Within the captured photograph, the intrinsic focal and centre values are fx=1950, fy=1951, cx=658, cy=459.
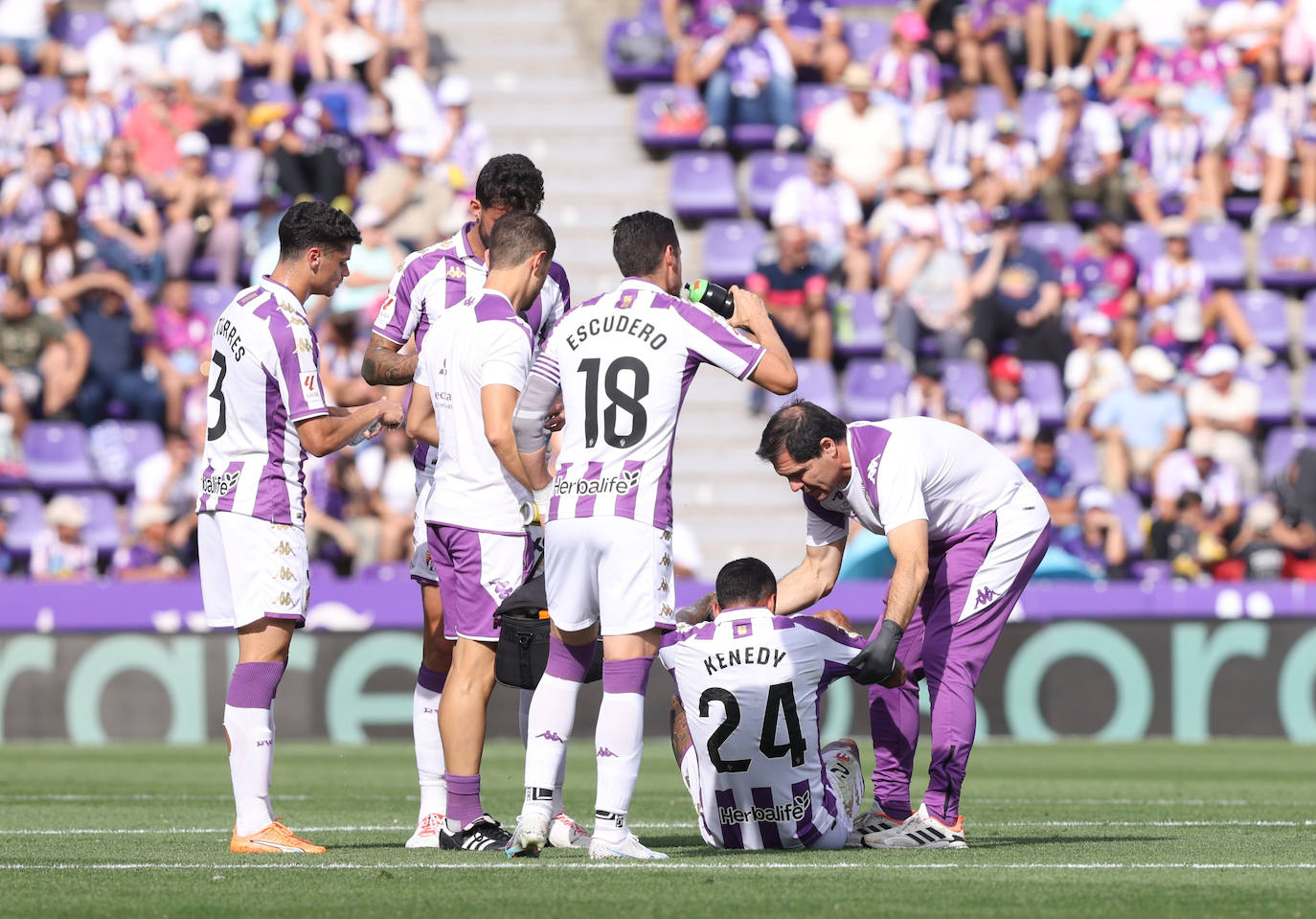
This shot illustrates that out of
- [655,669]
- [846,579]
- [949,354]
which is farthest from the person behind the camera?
[949,354]

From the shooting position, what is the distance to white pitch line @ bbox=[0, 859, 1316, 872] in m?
6.91

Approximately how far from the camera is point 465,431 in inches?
308

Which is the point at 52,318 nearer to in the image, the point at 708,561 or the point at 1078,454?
the point at 708,561

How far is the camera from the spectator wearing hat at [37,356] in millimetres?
18203

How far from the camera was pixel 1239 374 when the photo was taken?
1959 cm

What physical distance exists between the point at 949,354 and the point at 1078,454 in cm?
162

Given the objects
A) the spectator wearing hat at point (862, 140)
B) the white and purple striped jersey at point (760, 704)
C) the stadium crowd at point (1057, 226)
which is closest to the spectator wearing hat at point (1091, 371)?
the stadium crowd at point (1057, 226)

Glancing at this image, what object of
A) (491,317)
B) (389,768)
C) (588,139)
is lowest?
(389,768)

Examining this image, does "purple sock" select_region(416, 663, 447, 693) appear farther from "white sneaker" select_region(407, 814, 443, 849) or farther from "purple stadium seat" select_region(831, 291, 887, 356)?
"purple stadium seat" select_region(831, 291, 887, 356)

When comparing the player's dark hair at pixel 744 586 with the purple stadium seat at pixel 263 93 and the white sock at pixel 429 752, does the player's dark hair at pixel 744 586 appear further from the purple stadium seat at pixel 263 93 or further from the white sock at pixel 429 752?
the purple stadium seat at pixel 263 93

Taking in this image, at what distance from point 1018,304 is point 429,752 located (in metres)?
12.7

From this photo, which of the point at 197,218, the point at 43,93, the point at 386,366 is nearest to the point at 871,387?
the point at 197,218

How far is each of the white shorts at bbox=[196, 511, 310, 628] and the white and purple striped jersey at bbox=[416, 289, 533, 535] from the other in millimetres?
606

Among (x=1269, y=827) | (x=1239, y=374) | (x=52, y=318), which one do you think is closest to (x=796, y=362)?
(x=1239, y=374)
